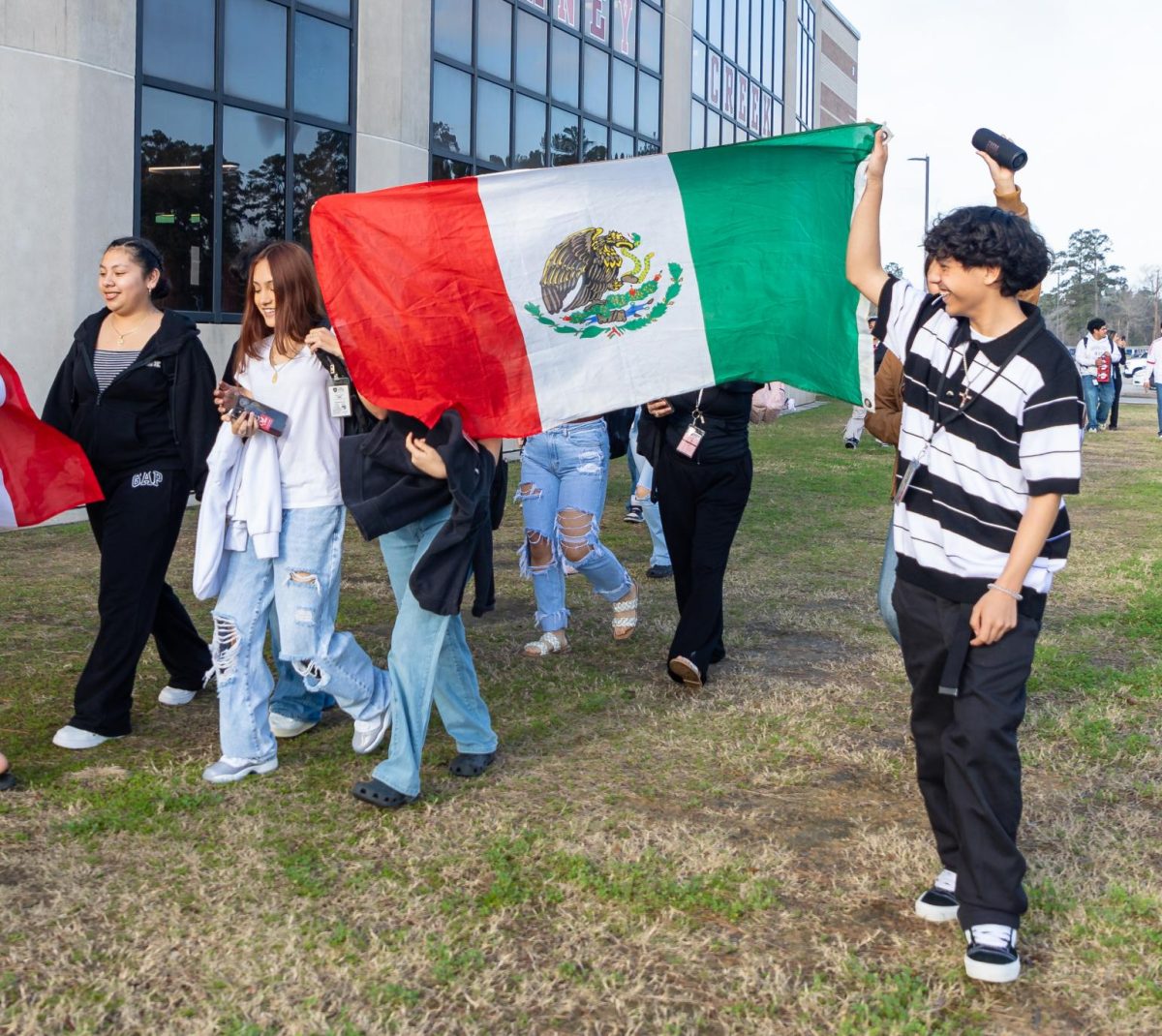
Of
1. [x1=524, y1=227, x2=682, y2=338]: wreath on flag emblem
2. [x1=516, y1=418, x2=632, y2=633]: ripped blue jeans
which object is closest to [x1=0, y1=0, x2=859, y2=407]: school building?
[x1=516, y1=418, x2=632, y2=633]: ripped blue jeans

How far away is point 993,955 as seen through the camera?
354 cm

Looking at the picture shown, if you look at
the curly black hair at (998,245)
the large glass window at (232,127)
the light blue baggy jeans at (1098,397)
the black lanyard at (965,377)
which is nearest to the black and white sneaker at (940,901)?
the black lanyard at (965,377)

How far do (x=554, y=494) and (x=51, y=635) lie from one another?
2.80 m

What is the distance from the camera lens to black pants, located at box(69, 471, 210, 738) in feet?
17.5

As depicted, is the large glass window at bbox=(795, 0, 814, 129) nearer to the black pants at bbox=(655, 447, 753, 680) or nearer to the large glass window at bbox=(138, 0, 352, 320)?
the large glass window at bbox=(138, 0, 352, 320)

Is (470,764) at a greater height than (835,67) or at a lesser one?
lesser

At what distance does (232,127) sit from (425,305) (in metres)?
9.89

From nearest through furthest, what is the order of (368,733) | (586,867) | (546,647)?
1. (586,867)
2. (368,733)
3. (546,647)

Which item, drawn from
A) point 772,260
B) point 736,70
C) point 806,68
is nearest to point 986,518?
point 772,260

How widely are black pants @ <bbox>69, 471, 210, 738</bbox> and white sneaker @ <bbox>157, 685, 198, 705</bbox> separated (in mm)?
541

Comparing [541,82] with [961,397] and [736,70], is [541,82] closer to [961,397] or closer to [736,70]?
[736,70]

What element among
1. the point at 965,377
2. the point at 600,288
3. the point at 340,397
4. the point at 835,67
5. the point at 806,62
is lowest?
the point at 340,397

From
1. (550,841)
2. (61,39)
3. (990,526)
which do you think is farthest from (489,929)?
(61,39)

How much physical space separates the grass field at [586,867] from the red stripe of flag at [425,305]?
56.6 inches
